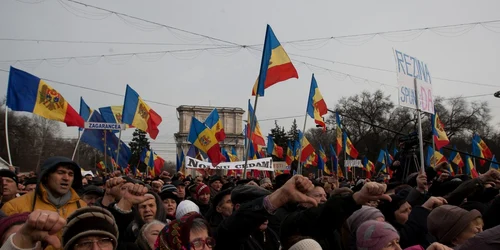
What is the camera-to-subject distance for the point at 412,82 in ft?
29.4

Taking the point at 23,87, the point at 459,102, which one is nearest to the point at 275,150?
the point at 23,87

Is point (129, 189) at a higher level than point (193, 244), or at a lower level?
higher

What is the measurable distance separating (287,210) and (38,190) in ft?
7.61

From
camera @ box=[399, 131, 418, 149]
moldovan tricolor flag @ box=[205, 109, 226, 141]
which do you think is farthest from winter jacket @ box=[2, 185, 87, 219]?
moldovan tricolor flag @ box=[205, 109, 226, 141]

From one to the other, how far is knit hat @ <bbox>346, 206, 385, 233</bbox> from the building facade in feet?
161

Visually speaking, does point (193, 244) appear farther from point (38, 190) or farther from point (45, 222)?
point (38, 190)

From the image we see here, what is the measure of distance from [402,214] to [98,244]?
11.2 ft

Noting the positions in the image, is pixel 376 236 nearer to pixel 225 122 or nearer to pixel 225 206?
pixel 225 206

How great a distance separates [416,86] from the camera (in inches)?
351

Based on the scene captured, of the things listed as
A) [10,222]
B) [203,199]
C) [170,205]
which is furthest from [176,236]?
[203,199]

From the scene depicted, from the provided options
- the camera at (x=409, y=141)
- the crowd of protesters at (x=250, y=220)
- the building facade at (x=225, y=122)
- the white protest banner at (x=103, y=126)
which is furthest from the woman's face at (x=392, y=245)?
the building facade at (x=225, y=122)

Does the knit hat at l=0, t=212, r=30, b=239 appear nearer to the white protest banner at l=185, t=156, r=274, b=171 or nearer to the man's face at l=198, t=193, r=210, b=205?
the man's face at l=198, t=193, r=210, b=205

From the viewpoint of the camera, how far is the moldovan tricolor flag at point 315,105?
1440 centimetres

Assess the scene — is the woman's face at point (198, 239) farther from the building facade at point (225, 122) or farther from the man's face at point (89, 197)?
the building facade at point (225, 122)
